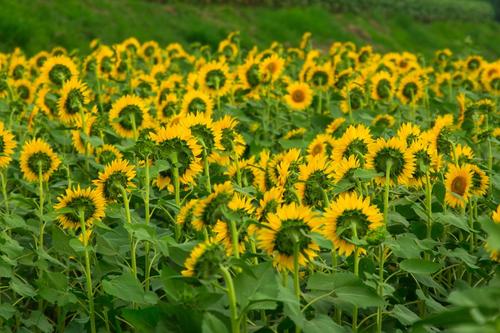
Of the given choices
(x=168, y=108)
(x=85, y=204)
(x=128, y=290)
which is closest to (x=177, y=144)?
(x=85, y=204)

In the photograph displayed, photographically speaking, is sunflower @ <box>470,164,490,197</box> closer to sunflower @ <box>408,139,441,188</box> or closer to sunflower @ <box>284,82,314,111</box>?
sunflower @ <box>408,139,441,188</box>

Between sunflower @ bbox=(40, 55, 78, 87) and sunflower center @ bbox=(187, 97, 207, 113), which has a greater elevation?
sunflower @ bbox=(40, 55, 78, 87)

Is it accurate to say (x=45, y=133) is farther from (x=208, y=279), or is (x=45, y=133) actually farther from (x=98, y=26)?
(x=98, y=26)

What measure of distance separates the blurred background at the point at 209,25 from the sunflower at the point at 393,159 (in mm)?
3785

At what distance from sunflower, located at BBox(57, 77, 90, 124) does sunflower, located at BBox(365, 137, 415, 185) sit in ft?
4.55

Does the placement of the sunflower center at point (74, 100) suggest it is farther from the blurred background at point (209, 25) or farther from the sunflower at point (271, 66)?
the blurred background at point (209, 25)

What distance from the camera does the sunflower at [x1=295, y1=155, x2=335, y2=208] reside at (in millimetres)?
1962

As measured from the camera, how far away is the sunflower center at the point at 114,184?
2.11m

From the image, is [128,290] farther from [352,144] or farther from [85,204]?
[352,144]

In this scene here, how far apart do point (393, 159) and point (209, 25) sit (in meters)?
9.15

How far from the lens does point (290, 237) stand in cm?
156

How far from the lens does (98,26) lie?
30.9ft

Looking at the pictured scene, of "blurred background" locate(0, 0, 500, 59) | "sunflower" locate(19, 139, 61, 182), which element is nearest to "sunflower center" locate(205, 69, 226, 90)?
"sunflower" locate(19, 139, 61, 182)

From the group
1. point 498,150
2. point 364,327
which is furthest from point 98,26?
point 364,327
